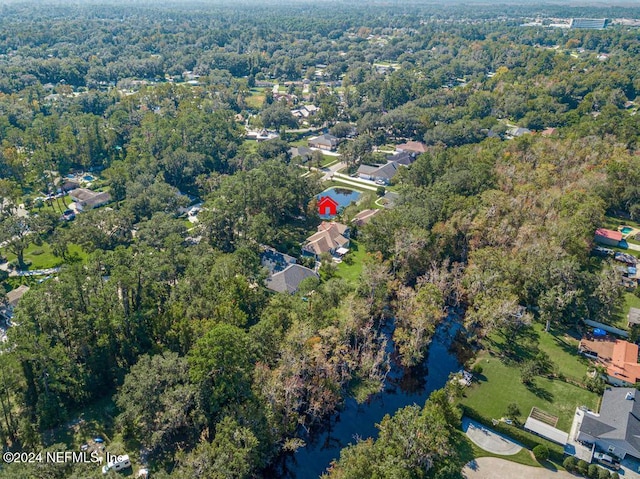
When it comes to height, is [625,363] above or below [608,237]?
below

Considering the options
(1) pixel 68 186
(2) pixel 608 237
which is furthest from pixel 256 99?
(2) pixel 608 237

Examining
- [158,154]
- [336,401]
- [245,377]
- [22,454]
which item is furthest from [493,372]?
[158,154]

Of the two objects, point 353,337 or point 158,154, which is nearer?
point 353,337

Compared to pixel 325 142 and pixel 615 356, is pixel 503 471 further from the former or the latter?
pixel 325 142

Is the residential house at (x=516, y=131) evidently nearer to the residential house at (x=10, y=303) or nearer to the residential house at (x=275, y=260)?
the residential house at (x=275, y=260)

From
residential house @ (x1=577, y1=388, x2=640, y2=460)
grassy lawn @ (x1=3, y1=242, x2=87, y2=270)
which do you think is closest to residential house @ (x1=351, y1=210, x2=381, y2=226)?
residential house @ (x1=577, y1=388, x2=640, y2=460)

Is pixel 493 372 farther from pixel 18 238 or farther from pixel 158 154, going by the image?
pixel 158 154

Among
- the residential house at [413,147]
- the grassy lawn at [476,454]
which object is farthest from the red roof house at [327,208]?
the grassy lawn at [476,454]

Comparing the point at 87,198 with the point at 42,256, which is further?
the point at 87,198
